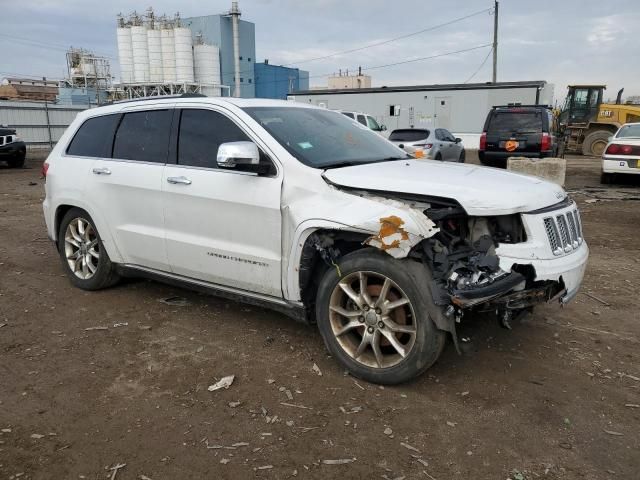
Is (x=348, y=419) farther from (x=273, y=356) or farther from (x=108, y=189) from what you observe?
(x=108, y=189)

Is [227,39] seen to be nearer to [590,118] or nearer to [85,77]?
[85,77]

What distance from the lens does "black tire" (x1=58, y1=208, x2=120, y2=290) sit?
4.91 m

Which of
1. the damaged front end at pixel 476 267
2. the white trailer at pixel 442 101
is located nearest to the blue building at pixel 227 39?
the white trailer at pixel 442 101

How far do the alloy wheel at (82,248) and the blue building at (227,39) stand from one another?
45.0 meters

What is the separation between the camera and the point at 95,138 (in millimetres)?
4945

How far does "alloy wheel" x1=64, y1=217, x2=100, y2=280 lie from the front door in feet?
4.02

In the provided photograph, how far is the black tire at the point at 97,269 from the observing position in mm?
4906

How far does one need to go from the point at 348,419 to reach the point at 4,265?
5.12m

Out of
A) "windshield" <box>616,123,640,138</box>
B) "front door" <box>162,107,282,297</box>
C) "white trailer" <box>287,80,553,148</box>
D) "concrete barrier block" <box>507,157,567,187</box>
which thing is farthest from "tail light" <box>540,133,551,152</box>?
"white trailer" <box>287,80,553,148</box>

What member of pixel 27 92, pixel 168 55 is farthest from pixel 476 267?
pixel 27 92

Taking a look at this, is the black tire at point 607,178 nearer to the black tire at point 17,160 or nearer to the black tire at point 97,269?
the black tire at point 97,269

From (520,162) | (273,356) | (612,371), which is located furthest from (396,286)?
(520,162)

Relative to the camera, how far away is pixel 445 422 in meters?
A: 2.95

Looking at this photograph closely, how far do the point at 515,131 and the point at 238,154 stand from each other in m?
11.7
